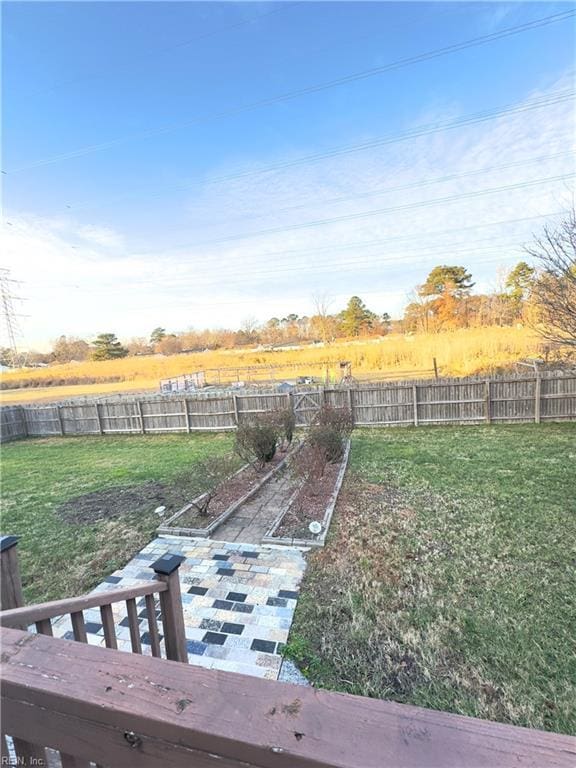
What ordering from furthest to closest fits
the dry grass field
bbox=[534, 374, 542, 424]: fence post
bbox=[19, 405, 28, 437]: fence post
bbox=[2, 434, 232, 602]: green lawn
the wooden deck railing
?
the dry grass field → bbox=[19, 405, 28, 437]: fence post → bbox=[534, 374, 542, 424]: fence post → bbox=[2, 434, 232, 602]: green lawn → the wooden deck railing

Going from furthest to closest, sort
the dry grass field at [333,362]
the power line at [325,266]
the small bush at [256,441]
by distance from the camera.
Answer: the power line at [325,266], the dry grass field at [333,362], the small bush at [256,441]

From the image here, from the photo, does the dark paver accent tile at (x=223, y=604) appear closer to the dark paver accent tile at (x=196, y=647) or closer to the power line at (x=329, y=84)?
the dark paver accent tile at (x=196, y=647)

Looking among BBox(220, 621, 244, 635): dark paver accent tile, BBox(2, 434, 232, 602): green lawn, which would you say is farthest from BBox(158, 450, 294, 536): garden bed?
BBox(220, 621, 244, 635): dark paver accent tile

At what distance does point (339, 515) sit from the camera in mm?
5004

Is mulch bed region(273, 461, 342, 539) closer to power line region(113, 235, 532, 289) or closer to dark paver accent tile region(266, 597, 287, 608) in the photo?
dark paver accent tile region(266, 597, 287, 608)

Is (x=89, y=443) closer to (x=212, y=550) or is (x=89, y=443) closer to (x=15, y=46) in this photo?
(x=212, y=550)

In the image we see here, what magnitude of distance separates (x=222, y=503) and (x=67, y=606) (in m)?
4.38

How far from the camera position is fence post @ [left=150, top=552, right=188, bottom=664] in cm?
180

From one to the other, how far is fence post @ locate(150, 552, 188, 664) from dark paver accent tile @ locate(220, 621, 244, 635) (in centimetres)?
120

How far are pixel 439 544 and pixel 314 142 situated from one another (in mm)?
15453

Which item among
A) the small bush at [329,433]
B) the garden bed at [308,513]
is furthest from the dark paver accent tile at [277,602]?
the small bush at [329,433]

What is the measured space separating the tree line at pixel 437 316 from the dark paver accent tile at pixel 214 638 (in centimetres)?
716

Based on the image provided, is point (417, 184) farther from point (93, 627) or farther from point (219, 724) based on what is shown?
point (219, 724)

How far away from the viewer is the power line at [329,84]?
318 inches
